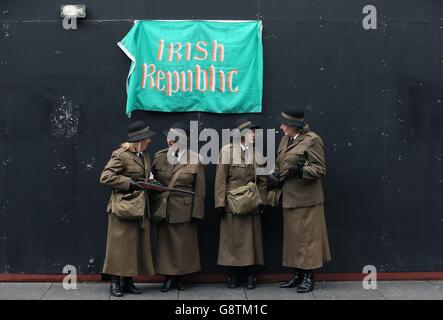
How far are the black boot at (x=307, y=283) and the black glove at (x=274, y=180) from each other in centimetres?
109

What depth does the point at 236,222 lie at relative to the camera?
28.3ft

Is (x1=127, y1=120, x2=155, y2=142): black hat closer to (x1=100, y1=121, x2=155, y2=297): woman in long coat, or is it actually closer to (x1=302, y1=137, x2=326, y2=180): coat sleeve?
(x1=100, y1=121, x2=155, y2=297): woman in long coat

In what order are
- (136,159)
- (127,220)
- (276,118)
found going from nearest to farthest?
1. (127,220)
2. (136,159)
3. (276,118)

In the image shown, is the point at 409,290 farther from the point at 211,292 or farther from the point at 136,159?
the point at 136,159

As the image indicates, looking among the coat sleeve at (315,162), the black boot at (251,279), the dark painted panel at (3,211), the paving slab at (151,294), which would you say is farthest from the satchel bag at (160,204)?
the dark painted panel at (3,211)

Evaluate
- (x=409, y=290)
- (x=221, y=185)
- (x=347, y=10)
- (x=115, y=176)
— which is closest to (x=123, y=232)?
(x=115, y=176)

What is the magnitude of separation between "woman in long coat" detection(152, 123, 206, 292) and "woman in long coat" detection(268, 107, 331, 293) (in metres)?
0.90

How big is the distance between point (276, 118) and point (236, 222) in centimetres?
142

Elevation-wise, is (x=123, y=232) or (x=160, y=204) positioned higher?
(x=160, y=204)

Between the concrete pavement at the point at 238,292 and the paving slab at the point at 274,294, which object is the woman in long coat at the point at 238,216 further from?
the concrete pavement at the point at 238,292

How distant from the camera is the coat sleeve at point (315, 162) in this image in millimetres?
8336

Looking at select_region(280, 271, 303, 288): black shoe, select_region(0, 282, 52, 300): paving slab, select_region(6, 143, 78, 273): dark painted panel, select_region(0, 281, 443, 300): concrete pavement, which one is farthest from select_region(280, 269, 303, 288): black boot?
select_region(0, 282, 52, 300): paving slab

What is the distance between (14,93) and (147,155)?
1.88m

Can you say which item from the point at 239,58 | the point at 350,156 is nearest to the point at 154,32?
the point at 239,58
